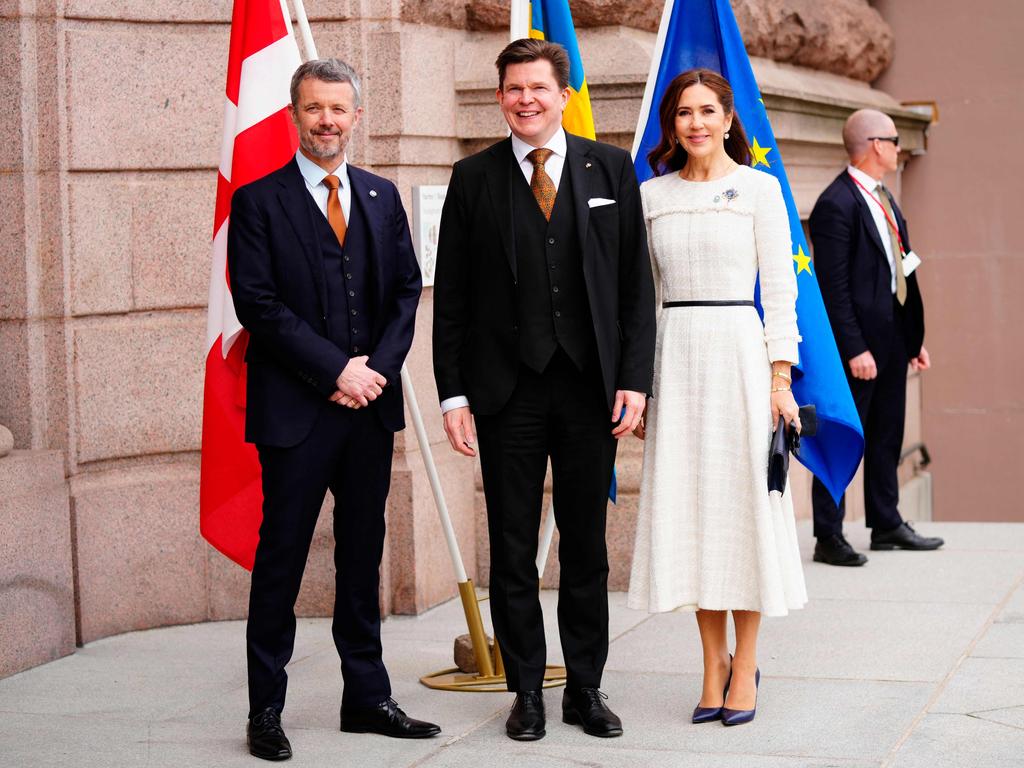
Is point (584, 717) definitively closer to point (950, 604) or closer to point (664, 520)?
point (664, 520)

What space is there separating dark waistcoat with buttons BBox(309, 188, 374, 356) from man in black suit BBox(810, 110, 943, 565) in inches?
129

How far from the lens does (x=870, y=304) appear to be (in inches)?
296

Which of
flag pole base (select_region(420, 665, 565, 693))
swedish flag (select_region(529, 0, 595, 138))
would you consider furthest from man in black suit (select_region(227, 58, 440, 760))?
swedish flag (select_region(529, 0, 595, 138))

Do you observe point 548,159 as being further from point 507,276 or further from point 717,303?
point 717,303

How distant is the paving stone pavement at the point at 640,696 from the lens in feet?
15.2

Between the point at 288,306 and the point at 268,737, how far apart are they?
1.26m

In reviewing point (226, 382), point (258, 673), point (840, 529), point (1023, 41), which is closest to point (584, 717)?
point (258, 673)

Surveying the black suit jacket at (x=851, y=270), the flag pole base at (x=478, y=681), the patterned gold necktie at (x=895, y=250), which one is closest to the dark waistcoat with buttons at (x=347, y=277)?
the flag pole base at (x=478, y=681)

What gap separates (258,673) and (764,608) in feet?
4.96

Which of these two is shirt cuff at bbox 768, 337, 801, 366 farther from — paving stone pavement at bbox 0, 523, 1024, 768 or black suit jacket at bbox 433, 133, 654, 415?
paving stone pavement at bbox 0, 523, 1024, 768

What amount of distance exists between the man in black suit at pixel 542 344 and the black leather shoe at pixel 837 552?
2.83 meters

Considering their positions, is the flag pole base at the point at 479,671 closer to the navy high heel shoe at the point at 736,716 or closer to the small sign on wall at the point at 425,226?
the navy high heel shoe at the point at 736,716

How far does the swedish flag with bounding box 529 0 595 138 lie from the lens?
5.49 m

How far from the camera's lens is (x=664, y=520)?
4.89 meters
